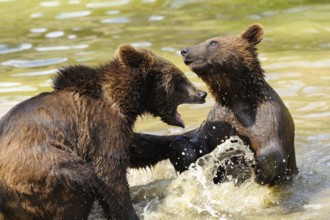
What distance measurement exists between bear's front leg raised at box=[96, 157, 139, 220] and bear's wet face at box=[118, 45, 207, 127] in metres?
0.87

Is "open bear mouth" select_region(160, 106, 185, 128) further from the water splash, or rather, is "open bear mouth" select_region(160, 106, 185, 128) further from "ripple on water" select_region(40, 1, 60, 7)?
"ripple on water" select_region(40, 1, 60, 7)

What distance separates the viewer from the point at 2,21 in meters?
17.8

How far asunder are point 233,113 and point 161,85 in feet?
3.01

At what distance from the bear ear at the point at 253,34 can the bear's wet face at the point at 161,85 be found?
0.87 m

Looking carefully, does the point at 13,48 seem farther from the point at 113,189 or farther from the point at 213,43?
the point at 113,189

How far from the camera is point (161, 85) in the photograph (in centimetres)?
798

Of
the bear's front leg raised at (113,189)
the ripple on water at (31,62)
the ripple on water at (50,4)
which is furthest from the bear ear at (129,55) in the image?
the ripple on water at (50,4)

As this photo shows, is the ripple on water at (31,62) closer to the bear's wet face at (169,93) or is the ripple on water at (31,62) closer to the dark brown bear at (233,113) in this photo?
the dark brown bear at (233,113)

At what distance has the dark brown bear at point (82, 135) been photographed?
702 cm

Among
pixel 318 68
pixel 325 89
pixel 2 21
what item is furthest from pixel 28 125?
pixel 2 21

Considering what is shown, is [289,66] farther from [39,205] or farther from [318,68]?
[39,205]

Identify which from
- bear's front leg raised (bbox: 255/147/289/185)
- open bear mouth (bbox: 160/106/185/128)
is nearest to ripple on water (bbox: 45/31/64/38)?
open bear mouth (bbox: 160/106/185/128)

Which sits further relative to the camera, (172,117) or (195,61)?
(195,61)

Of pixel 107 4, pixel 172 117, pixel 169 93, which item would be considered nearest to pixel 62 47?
pixel 107 4
